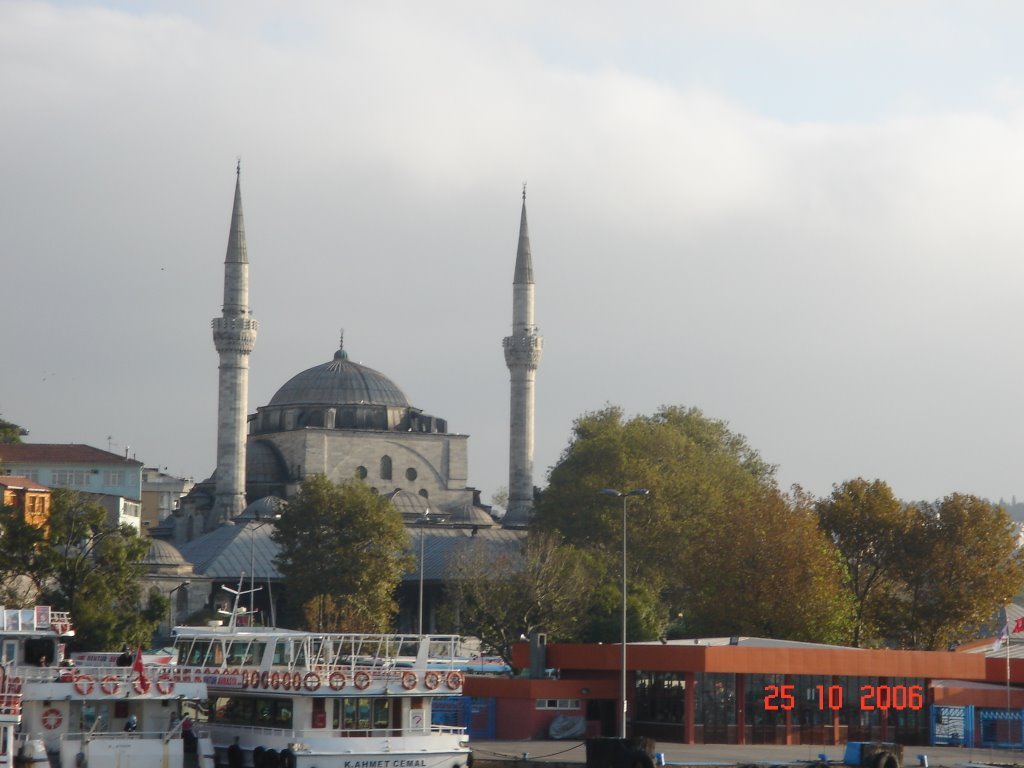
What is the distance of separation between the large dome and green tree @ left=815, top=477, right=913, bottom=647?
50727 millimetres

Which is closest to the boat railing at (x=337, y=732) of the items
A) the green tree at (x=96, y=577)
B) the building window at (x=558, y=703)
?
the building window at (x=558, y=703)

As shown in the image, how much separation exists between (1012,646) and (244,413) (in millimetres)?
49001

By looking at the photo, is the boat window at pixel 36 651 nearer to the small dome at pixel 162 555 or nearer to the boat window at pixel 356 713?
the boat window at pixel 356 713

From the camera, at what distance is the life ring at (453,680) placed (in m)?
39.0

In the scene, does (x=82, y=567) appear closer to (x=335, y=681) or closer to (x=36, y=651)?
(x=36, y=651)

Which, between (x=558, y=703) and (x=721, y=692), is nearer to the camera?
(x=721, y=692)

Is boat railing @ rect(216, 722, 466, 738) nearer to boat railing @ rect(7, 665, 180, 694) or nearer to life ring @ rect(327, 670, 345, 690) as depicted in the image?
life ring @ rect(327, 670, 345, 690)

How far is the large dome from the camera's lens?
119 m

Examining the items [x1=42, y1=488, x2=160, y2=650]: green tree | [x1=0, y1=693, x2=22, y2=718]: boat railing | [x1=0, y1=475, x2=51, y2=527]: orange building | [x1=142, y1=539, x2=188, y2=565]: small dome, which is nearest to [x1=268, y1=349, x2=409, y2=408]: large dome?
[x1=142, y1=539, x2=188, y2=565]: small dome

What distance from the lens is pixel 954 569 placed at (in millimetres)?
70188

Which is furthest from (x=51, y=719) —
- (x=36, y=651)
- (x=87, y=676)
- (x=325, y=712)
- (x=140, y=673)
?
(x=325, y=712)

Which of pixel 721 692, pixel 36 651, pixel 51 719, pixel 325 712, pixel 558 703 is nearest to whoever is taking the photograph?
pixel 51 719

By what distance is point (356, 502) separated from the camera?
76.2 metres

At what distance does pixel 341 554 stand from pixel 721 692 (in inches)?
1256
